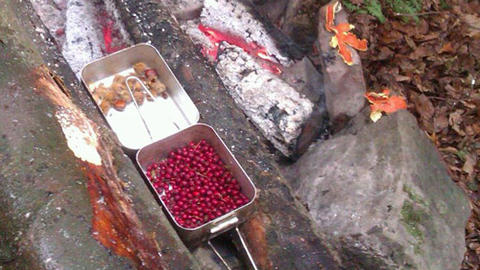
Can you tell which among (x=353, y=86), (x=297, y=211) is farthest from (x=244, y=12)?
(x=297, y=211)

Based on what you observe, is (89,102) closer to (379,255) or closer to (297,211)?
(297,211)

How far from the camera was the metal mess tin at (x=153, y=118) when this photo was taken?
8.64 feet

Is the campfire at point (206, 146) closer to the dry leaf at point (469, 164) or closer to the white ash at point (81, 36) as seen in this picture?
the white ash at point (81, 36)

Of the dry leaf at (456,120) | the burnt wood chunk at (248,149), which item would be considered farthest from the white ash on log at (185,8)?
the dry leaf at (456,120)

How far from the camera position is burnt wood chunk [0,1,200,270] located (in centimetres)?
173

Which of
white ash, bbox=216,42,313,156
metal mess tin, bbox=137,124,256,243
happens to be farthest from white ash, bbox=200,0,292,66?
metal mess tin, bbox=137,124,256,243

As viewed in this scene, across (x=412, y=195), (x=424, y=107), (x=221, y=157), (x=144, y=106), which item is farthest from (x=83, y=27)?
(x=424, y=107)

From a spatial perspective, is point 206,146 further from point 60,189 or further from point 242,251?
point 60,189

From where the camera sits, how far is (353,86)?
9.95 feet

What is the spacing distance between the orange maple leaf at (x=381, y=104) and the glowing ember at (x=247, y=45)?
0.57 metres

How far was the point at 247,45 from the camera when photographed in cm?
334

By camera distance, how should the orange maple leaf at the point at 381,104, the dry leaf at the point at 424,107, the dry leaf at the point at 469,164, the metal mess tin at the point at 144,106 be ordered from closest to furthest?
the metal mess tin at the point at 144,106 → the orange maple leaf at the point at 381,104 → the dry leaf at the point at 469,164 → the dry leaf at the point at 424,107

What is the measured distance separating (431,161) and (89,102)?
180cm

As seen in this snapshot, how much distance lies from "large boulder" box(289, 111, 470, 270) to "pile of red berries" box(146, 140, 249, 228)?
0.50 m
